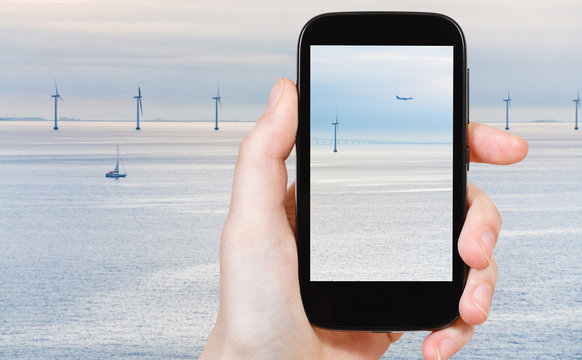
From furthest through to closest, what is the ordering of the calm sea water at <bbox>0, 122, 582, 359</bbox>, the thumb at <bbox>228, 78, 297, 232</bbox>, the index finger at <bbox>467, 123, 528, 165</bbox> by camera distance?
the calm sea water at <bbox>0, 122, 582, 359</bbox> → the index finger at <bbox>467, 123, 528, 165</bbox> → the thumb at <bbox>228, 78, 297, 232</bbox>

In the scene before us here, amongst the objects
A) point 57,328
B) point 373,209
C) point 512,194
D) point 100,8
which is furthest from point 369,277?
point 100,8

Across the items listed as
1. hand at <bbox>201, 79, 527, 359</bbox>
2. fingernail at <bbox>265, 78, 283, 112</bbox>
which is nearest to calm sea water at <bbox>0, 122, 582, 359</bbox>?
hand at <bbox>201, 79, 527, 359</bbox>

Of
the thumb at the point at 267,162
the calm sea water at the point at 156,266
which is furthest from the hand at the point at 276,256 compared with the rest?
the calm sea water at the point at 156,266

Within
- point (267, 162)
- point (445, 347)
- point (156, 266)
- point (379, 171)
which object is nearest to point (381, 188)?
point (379, 171)

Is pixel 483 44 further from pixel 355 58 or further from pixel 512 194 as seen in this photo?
pixel 355 58

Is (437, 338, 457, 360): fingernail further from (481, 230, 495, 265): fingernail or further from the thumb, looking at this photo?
the thumb

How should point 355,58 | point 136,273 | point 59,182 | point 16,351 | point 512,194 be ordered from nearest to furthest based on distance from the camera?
1. point 355,58
2. point 16,351
3. point 136,273
4. point 512,194
5. point 59,182

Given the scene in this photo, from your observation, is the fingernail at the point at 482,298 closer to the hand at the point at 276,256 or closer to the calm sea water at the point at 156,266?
the hand at the point at 276,256
